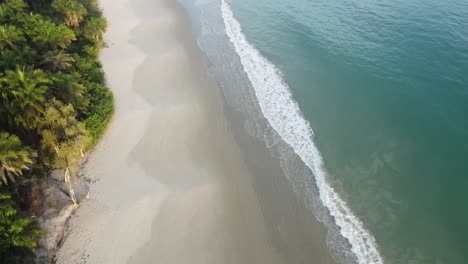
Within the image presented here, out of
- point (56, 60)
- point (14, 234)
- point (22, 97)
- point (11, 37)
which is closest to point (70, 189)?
point (14, 234)

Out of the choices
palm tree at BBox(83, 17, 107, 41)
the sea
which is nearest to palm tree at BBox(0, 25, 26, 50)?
palm tree at BBox(83, 17, 107, 41)

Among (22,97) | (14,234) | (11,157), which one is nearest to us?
(14,234)

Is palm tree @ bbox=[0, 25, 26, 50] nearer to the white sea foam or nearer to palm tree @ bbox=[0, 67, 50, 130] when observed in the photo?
palm tree @ bbox=[0, 67, 50, 130]

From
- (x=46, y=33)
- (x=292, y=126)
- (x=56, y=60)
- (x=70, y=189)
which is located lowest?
(x=292, y=126)

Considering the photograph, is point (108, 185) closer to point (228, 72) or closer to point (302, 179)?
point (302, 179)

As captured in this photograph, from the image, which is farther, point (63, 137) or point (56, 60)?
point (56, 60)

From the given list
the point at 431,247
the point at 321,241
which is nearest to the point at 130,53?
the point at 321,241

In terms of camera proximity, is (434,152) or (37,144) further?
(434,152)

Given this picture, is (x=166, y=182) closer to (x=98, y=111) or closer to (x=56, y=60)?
(x=98, y=111)
